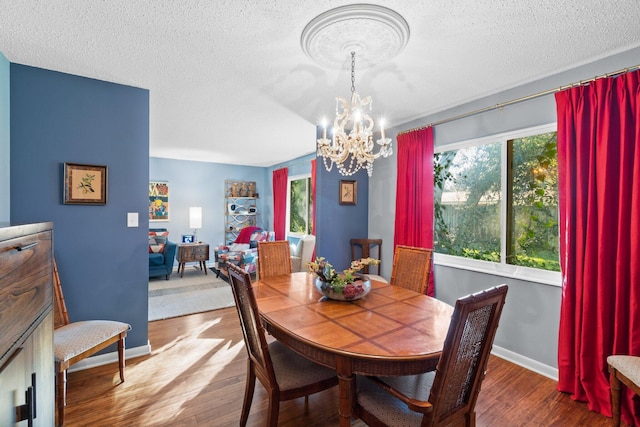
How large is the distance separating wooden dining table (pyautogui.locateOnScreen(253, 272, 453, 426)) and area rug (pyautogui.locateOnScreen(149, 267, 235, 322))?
220 cm

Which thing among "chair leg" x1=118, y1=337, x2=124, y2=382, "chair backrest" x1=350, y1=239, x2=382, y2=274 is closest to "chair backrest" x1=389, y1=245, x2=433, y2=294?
"chair backrest" x1=350, y1=239, x2=382, y2=274

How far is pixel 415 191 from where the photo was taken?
3.36 m

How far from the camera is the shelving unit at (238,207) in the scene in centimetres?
709

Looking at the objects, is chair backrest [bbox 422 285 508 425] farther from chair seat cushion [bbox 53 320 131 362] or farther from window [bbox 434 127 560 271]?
chair seat cushion [bbox 53 320 131 362]

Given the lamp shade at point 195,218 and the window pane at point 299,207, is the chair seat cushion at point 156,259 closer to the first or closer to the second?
the lamp shade at point 195,218

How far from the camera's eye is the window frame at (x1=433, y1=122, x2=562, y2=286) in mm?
2441

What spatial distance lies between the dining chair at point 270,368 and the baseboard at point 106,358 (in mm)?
1441

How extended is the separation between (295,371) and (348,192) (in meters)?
2.68

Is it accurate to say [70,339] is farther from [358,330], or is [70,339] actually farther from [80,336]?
[358,330]

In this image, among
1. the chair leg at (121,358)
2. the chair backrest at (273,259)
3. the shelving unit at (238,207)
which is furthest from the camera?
the shelving unit at (238,207)

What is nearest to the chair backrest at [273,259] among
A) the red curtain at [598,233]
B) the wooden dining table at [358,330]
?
the wooden dining table at [358,330]

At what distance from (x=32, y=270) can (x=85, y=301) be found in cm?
172

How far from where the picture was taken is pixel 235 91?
2.78 metres

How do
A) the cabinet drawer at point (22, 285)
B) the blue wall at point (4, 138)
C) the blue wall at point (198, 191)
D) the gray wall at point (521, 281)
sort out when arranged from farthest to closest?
1. the blue wall at point (198, 191)
2. the gray wall at point (521, 281)
3. the blue wall at point (4, 138)
4. the cabinet drawer at point (22, 285)
